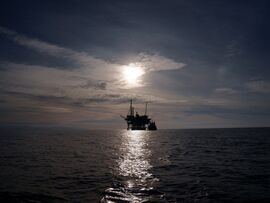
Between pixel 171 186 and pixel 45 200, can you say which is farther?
pixel 171 186

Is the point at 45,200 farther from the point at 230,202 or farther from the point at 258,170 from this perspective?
the point at 258,170

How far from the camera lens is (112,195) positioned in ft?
50.8

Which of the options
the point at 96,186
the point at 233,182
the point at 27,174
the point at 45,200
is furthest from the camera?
the point at 27,174

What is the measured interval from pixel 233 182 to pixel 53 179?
13.5 meters

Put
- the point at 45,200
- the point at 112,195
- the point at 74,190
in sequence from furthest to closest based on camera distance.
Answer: the point at 74,190
the point at 112,195
the point at 45,200

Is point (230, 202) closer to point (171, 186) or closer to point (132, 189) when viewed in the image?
point (171, 186)

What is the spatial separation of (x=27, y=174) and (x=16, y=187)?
4.84 m

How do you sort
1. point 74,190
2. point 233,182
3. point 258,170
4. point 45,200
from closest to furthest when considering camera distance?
1. point 45,200
2. point 74,190
3. point 233,182
4. point 258,170

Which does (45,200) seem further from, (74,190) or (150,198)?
(150,198)

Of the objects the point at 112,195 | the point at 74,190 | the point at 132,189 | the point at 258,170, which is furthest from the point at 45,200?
the point at 258,170

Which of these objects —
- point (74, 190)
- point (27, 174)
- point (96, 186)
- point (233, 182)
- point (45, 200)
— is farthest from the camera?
point (27, 174)

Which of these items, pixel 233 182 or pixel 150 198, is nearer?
pixel 150 198

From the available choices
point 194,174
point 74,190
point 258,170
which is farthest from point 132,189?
point 258,170

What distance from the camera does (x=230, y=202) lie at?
14.2 metres
